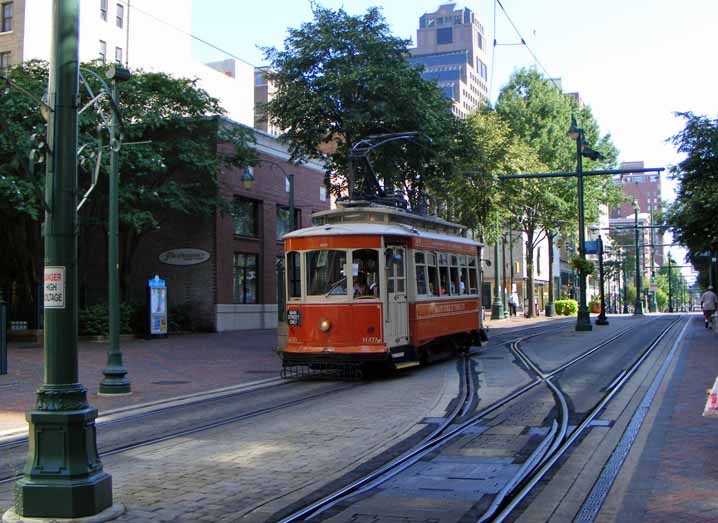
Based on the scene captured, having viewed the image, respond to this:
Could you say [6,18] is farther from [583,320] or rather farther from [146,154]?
[583,320]

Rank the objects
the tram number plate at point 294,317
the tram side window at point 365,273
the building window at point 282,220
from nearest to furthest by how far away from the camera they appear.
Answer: the tram side window at point 365,273 < the tram number plate at point 294,317 < the building window at point 282,220

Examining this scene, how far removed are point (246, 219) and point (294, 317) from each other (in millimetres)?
20358

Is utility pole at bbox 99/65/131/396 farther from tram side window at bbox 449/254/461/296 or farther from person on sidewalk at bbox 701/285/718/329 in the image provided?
person on sidewalk at bbox 701/285/718/329

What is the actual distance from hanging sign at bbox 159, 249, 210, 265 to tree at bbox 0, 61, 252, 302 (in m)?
1.70

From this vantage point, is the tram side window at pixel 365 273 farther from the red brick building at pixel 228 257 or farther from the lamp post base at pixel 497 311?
the lamp post base at pixel 497 311

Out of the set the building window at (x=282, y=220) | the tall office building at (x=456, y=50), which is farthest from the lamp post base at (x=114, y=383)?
the tall office building at (x=456, y=50)

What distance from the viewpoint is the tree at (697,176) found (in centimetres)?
2644

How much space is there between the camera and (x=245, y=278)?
3575cm

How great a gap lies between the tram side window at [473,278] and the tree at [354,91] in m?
5.26

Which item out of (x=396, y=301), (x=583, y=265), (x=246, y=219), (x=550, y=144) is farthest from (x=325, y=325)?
(x=550, y=144)

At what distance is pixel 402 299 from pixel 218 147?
19051 millimetres

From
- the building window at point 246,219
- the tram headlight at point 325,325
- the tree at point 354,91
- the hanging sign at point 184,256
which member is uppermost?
the tree at point 354,91

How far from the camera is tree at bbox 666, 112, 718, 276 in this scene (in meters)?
26.4

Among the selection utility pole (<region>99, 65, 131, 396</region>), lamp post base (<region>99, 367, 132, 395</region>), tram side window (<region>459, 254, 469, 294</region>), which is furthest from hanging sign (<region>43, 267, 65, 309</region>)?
tram side window (<region>459, 254, 469, 294</region>)
